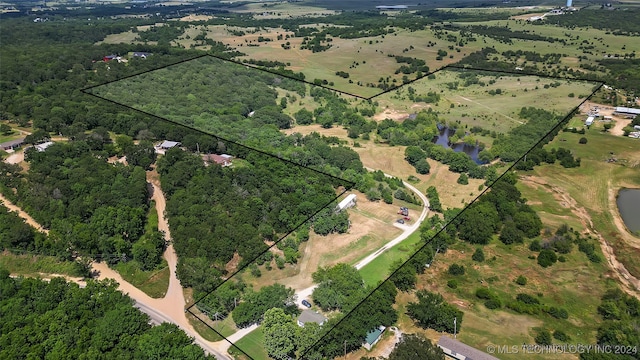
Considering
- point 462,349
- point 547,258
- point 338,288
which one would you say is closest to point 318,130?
point 338,288

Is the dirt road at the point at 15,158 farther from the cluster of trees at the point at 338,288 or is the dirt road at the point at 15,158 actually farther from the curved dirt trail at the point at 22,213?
the cluster of trees at the point at 338,288

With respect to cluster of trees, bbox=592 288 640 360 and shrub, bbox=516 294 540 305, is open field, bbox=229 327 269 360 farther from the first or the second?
shrub, bbox=516 294 540 305

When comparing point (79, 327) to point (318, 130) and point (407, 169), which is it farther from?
point (407, 169)

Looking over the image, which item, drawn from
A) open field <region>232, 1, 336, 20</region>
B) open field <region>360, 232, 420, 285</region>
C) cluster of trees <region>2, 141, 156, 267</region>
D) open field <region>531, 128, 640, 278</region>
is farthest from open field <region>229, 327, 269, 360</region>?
open field <region>232, 1, 336, 20</region>

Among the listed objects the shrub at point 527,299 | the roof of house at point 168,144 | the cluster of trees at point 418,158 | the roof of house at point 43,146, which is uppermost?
the cluster of trees at point 418,158

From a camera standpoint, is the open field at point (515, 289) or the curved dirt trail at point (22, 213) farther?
the curved dirt trail at point (22, 213)

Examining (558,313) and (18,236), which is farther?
(18,236)

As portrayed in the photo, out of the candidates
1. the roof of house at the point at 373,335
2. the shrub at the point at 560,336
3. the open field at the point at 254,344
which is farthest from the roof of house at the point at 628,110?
the open field at the point at 254,344

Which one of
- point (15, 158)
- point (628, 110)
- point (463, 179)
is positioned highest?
point (463, 179)
